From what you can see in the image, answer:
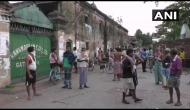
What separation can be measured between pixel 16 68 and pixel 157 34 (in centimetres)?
5806

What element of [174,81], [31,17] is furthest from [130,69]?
[31,17]

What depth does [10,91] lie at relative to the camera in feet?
49.9

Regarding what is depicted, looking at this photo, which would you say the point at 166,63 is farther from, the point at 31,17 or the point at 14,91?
the point at 31,17

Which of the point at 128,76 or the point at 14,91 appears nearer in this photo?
the point at 128,76

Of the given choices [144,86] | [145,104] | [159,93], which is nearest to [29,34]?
[144,86]

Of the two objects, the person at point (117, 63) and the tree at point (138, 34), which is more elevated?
the tree at point (138, 34)

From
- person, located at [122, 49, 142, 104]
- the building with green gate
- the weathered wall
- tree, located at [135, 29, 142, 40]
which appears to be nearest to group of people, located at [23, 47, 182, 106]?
person, located at [122, 49, 142, 104]

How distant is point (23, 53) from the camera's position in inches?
744

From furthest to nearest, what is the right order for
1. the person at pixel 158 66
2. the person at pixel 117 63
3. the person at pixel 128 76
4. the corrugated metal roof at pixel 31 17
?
the person at pixel 117 63 → the corrugated metal roof at pixel 31 17 → the person at pixel 158 66 → the person at pixel 128 76

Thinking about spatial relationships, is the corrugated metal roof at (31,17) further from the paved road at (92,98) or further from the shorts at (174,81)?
the shorts at (174,81)

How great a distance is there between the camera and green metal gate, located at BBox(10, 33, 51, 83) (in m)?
17.8

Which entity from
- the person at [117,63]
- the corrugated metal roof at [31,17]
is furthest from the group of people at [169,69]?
the corrugated metal roof at [31,17]

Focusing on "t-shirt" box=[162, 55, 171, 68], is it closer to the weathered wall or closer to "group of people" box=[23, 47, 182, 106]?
"group of people" box=[23, 47, 182, 106]

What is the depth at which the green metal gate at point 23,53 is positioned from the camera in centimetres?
1783
